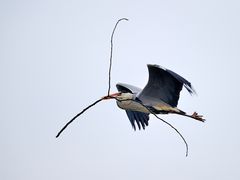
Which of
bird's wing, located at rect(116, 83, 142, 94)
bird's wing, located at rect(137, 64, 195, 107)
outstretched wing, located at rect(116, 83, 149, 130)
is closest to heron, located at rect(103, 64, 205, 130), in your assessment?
bird's wing, located at rect(137, 64, 195, 107)

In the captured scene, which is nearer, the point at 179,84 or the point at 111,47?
the point at 111,47

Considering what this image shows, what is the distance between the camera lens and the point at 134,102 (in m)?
11.9

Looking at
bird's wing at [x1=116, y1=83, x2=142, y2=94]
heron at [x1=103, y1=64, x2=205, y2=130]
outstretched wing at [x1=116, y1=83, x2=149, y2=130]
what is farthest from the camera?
outstretched wing at [x1=116, y1=83, x2=149, y2=130]

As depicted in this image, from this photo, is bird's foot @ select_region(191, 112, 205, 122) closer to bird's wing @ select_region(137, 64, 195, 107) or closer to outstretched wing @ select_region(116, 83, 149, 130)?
bird's wing @ select_region(137, 64, 195, 107)

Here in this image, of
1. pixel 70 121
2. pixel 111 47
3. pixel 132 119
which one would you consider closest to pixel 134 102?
pixel 132 119

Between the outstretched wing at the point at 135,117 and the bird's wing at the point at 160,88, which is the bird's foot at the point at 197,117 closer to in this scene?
the bird's wing at the point at 160,88

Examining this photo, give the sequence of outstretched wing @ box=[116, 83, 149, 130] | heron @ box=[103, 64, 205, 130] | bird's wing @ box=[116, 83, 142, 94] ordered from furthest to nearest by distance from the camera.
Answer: outstretched wing @ box=[116, 83, 149, 130], bird's wing @ box=[116, 83, 142, 94], heron @ box=[103, 64, 205, 130]

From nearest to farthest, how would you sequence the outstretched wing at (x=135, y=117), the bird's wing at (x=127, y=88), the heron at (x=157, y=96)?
the heron at (x=157, y=96), the bird's wing at (x=127, y=88), the outstretched wing at (x=135, y=117)

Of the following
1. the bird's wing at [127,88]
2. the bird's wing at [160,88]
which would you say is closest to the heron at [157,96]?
the bird's wing at [160,88]

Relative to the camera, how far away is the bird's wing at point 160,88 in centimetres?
1212

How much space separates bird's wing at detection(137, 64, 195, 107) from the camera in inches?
477

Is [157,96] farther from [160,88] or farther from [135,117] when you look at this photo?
[135,117]

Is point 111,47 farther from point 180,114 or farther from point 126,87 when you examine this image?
point 126,87

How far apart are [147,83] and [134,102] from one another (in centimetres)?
73
